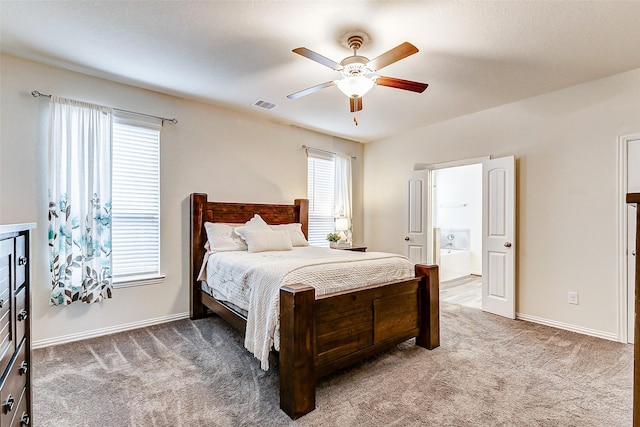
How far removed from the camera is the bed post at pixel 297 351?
73.2 inches

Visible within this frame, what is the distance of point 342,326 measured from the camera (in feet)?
7.18

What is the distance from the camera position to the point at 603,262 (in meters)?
3.14

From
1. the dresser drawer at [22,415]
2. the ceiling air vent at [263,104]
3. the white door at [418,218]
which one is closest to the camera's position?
the dresser drawer at [22,415]

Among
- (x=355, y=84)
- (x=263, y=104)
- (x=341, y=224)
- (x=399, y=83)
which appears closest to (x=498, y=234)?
(x=341, y=224)

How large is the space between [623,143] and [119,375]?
495cm

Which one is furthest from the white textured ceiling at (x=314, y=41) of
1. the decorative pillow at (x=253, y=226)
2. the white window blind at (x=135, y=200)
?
the decorative pillow at (x=253, y=226)

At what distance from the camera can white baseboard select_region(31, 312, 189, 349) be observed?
2.85 meters

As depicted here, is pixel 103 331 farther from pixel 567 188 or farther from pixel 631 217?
pixel 631 217

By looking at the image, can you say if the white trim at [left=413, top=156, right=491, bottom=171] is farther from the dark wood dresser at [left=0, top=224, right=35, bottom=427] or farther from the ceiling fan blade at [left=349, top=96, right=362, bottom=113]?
the dark wood dresser at [left=0, top=224, right=35, bottom=427]

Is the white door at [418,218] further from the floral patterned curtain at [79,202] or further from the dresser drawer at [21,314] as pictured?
the dresser drawer at [21,314]


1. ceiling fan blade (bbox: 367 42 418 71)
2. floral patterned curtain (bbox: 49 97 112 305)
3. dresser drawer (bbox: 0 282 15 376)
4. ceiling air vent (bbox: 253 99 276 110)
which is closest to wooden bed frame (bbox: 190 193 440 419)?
floral patterned curtain (bbox: 49 97 112 305)

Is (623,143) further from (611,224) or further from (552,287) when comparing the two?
(552,287)

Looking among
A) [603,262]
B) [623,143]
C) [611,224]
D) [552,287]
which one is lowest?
[552,287]

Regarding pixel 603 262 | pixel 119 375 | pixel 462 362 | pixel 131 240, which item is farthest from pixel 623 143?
pixel 131 240
